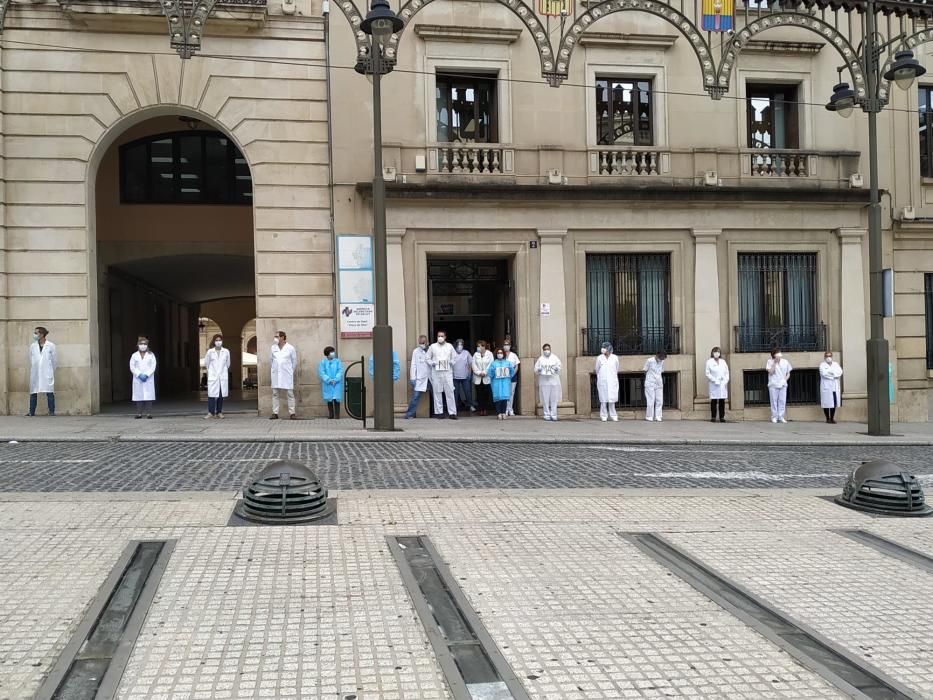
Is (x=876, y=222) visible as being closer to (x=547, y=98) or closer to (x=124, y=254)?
A: (x=547, y=98)

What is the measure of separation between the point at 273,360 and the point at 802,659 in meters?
14.8

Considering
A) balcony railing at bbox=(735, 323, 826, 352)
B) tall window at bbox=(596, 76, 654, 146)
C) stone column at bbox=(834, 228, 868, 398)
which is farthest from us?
stone column at bbox=(834, 228, 868, 398)

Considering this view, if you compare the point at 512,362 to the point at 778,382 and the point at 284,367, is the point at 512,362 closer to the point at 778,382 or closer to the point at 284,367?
the point at 284,367

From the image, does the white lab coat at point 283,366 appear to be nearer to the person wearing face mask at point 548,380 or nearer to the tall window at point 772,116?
the person wearing face mask at point 548,380

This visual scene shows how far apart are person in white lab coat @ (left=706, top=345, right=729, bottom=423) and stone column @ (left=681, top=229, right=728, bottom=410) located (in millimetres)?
537

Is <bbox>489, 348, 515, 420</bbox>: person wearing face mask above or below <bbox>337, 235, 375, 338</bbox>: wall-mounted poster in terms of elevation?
below

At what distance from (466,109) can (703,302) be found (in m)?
7.14

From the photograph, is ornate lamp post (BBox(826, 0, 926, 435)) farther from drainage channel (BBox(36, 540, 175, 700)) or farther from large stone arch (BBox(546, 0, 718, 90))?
drainage channel (BBox(36, 540, 175, 700))

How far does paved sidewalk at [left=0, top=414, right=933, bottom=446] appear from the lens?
531 inches

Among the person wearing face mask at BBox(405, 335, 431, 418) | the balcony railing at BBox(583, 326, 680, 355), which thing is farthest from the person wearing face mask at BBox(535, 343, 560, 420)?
the person wearing face mask at BBox(405, 335, 431, 418)

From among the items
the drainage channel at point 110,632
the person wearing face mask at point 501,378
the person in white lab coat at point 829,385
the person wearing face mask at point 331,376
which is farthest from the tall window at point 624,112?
the drainage channel at point 110,632

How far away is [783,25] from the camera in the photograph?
18062 mm

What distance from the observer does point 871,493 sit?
7.42 metres

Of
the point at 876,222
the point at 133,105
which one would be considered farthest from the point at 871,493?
the point at 133,105
